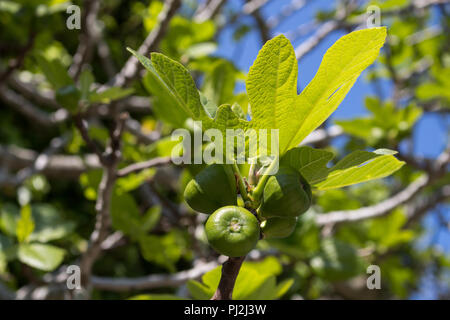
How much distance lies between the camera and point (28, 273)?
1.91 meters

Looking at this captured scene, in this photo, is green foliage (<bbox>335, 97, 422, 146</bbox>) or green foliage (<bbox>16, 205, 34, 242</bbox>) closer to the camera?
green foliage (<bbox>16, 205, 34, 242</bbox>)

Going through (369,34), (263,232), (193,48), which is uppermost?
(193,48)

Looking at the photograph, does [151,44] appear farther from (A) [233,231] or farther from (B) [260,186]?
(A) [233,231]

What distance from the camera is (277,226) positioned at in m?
0.84

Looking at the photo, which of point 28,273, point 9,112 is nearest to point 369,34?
point 28,273

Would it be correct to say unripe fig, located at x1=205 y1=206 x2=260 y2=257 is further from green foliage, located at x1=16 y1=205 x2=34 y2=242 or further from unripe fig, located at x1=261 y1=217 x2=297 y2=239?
green foliage, located at x1=16 y1=205 x2=34 y2=242

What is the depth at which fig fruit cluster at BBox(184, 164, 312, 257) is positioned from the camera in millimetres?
744

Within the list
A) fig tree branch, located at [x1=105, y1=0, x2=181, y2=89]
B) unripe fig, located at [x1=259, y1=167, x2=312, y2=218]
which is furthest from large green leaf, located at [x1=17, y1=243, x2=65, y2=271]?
unripe fig, located at [x1=259, y1=167, x2=312, y2=218]

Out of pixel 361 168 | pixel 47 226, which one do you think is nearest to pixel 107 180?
pixel 47 226

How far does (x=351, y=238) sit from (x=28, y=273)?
1948mm

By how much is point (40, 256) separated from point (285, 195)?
134 centimetres

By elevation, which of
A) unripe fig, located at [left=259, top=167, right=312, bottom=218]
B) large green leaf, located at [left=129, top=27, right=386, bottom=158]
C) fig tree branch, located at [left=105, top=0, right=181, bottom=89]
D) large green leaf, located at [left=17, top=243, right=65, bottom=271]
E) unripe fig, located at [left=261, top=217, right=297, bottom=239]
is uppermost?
fig tree branch, located at [left=105, top=0, right=181, bottom=89]

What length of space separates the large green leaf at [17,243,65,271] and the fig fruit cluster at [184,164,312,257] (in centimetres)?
107
